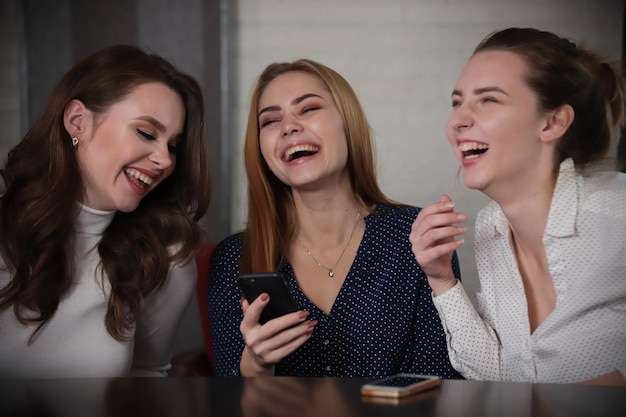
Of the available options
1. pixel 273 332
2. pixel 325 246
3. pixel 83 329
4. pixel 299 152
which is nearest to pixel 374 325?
pixel 325 246

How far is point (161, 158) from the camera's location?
1.96 metres

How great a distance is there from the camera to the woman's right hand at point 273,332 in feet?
5.42

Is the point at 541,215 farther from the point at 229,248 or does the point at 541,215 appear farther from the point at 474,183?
the point at 229,248

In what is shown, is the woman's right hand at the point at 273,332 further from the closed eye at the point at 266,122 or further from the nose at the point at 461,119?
the closed eye at the point at 266,122

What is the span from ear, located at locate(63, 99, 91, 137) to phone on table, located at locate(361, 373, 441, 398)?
1.10 meters

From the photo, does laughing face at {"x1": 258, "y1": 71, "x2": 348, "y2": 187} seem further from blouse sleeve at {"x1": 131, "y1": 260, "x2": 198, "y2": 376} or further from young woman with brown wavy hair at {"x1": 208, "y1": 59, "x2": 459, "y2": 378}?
blouse sleeve at {"x1": 131, "y1": 260, "x2": 198, "y2": 376}

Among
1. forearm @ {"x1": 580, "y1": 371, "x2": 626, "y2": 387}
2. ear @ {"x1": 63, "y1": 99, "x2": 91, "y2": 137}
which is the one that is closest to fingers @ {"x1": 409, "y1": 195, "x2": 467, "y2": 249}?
forearm @ {"x1": 580, "y1": 371, "x2": 626, "y2": 387}

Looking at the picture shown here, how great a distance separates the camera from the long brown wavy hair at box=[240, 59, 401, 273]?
2105 millimetres

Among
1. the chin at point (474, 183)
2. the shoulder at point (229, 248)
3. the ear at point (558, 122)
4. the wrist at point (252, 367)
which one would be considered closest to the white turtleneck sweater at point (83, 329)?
the shoulder at point (229, 248)

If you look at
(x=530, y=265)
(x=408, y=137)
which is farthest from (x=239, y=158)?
(x=530, y=265)

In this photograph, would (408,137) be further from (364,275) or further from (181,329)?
(364,275)

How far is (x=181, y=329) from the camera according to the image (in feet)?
11.4

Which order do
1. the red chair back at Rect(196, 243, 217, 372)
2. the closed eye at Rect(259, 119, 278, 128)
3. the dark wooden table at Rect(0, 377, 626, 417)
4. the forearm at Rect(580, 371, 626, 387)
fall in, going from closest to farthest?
the dark wooden table at Rect(0, 377, 626, 417)
the forearm at Rect(580, 371, 626, 387)
the closed eye at Rect(259, 119, 278, 128)
the red chair back at Rect(196, 243, 217, 372)

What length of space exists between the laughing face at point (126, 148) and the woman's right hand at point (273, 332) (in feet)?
1.57
